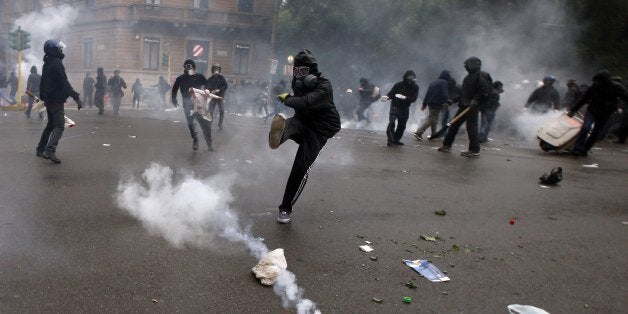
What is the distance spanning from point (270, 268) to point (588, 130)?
9218mm

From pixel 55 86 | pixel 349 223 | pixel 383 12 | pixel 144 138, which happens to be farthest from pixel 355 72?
pixel 349 223

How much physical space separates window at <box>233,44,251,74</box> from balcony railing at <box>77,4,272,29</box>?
1465mm

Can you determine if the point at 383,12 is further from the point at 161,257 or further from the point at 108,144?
the point at 161,257

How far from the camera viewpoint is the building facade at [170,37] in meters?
32.1

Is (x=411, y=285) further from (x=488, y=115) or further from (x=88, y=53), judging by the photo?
(x=88, y=53)

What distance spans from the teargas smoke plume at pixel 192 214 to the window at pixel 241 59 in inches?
1128

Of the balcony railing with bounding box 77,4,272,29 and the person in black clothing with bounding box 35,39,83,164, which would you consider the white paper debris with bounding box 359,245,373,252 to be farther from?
the balcony railing with bounding box 77,4,272,29

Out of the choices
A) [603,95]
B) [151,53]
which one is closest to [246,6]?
[151,53]

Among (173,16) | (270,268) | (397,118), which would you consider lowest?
(270,268)

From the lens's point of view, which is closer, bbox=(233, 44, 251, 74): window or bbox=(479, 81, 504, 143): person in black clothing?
bbox=(479, 81, 504, 143): person in black clothing

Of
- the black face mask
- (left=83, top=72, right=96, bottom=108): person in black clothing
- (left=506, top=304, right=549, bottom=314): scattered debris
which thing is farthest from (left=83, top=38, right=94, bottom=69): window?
(left=506, top=304, right=549, bottom=314): scattered debris

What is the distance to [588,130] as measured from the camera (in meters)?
10.4

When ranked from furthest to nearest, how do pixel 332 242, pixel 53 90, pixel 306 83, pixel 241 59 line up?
pixel 241 59 → pixel 53 90 → pixel 306 83 → pixel 332 242

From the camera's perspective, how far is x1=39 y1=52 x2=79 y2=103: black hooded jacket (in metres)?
7.28
